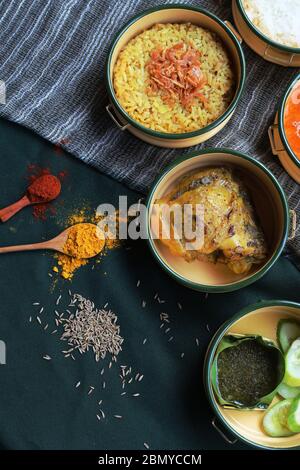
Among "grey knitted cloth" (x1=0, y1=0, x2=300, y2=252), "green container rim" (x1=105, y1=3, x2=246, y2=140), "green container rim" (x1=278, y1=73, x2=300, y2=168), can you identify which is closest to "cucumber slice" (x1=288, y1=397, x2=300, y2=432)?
"grey knitted cloth" (x1=0, y1=0, x2=300, y2=252)

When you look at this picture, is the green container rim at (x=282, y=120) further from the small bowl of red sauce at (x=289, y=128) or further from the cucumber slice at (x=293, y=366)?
the cucumber slice at (x=293, y=366)

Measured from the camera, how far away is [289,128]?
103 inches

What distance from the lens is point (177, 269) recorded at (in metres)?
2.58

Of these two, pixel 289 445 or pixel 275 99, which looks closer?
pixel 289 445

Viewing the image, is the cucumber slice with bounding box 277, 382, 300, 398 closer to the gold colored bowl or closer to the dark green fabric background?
the dark green fabric background

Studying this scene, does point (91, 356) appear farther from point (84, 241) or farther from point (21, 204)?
point (21, 204)

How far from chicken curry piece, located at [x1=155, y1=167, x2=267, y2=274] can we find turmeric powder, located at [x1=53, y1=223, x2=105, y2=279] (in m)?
0.24

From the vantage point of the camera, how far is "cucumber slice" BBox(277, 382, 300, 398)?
2.55 m

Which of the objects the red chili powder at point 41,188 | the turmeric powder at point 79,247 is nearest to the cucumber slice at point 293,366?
the turmeric powder at point 79,247

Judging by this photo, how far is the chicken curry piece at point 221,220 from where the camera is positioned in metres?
2.47

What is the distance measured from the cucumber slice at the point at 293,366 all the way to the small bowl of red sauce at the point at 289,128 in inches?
23.6

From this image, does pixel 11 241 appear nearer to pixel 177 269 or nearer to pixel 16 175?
→ pixel 16 175
